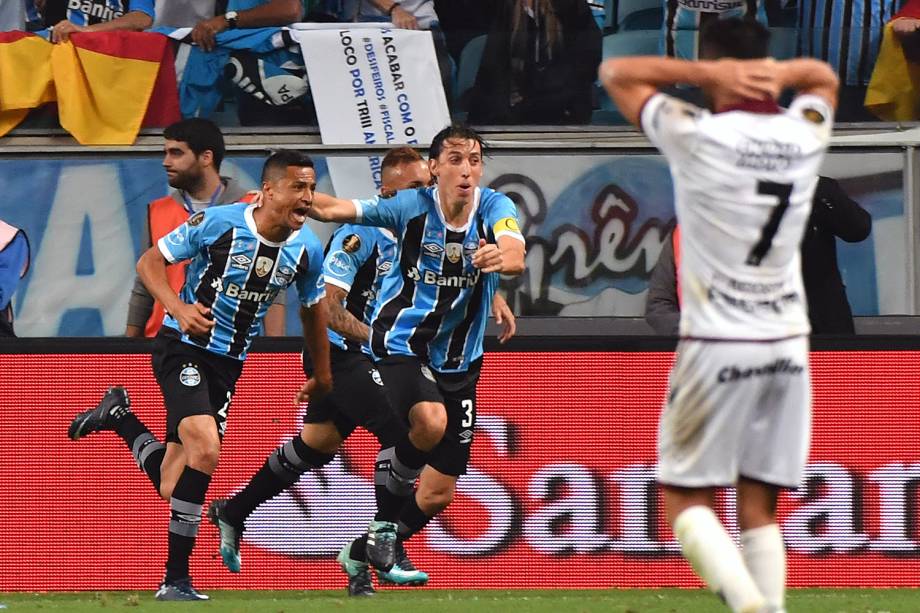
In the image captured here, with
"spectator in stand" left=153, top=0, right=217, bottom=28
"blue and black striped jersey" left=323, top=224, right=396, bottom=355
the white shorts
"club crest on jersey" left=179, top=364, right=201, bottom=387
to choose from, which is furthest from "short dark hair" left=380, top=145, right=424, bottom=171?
the white shorts

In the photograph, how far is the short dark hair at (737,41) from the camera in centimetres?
505

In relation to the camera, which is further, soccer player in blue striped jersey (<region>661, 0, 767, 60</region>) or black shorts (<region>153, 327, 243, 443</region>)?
soccer player in blue striped jersey (<region>661, 0, 767, 60</region>)

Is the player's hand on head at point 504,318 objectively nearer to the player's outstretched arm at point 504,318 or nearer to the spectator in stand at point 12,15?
the player's outstretched arm at point 504,318

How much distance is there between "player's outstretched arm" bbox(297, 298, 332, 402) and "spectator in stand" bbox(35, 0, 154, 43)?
3.68 meters

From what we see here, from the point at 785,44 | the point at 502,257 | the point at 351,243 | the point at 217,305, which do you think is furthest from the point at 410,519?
the point at 785,44

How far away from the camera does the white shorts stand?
502cm

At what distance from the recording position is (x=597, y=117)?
34.0 feet

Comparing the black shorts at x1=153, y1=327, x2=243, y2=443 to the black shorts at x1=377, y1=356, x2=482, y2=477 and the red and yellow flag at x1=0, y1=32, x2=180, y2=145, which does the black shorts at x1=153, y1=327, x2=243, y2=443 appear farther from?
the red and yellow flag at x1=0, y1=32, x2=180, y2=145

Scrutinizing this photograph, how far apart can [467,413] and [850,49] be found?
382 cm

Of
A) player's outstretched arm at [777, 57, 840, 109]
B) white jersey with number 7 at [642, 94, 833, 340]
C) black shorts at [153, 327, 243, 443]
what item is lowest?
black shorts at [153, 327, 243, 443]

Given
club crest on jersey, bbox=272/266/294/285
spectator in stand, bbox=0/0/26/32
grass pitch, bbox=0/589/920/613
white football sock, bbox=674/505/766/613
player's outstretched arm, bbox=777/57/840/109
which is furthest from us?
spectator in stand, bbox=0/0/26/32

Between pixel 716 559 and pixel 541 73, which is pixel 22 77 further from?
pixel 716 559

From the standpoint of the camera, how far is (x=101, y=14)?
11.0 metres

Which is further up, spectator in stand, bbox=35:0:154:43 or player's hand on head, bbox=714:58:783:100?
player's hand on head, bbox=714:58:783:100
